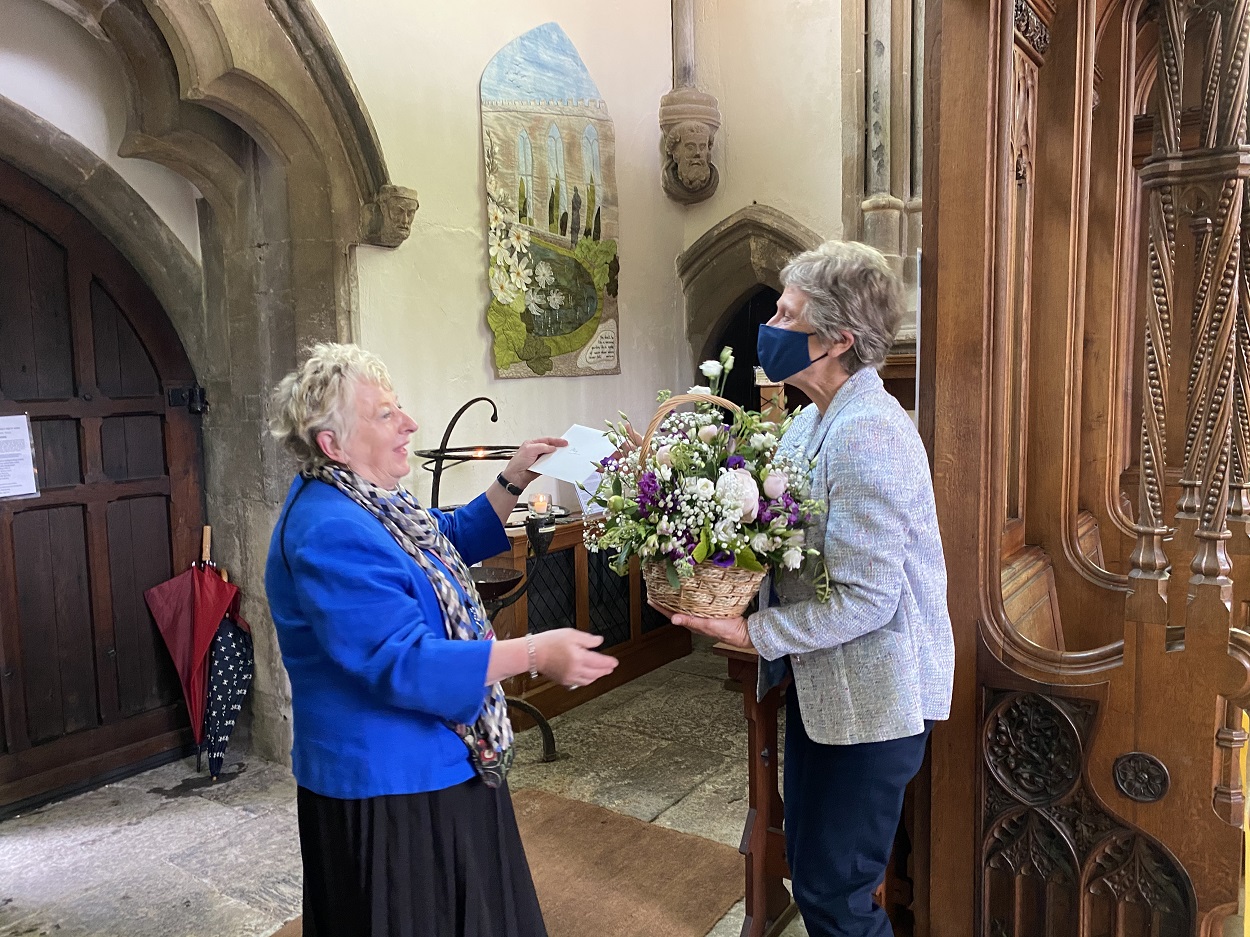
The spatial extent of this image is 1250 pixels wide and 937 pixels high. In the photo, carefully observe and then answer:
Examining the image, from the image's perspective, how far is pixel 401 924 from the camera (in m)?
1.52

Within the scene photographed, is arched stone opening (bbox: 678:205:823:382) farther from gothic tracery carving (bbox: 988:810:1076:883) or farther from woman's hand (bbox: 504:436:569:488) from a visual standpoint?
gothic tracery carving (bbox: 988:810:1076:883)

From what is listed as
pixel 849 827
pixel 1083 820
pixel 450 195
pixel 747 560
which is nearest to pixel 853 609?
pixel 747 560

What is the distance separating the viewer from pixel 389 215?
322cm

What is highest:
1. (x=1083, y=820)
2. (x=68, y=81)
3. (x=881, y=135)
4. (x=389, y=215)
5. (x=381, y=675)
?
(x=881, y=135)

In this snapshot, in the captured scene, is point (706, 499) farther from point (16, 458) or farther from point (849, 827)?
point (16, 458)

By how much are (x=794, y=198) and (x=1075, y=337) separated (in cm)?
244

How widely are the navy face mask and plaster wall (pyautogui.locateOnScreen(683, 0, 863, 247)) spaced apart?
3.18 metres

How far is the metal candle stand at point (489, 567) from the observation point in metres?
3.13

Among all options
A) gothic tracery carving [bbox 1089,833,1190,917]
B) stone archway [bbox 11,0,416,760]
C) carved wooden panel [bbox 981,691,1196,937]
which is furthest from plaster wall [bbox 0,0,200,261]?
gothic tracery carving [bbox 1089,833,1190,917]

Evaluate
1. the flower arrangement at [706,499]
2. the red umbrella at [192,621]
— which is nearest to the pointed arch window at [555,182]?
the red umbrella at [192,621]

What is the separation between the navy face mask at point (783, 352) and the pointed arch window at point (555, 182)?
269 centimetres

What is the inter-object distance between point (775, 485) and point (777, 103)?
3.80 meters

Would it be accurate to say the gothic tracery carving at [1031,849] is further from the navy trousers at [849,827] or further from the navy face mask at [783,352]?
the navy face mask at [783,352]

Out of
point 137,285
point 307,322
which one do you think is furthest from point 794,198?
point 137,285
